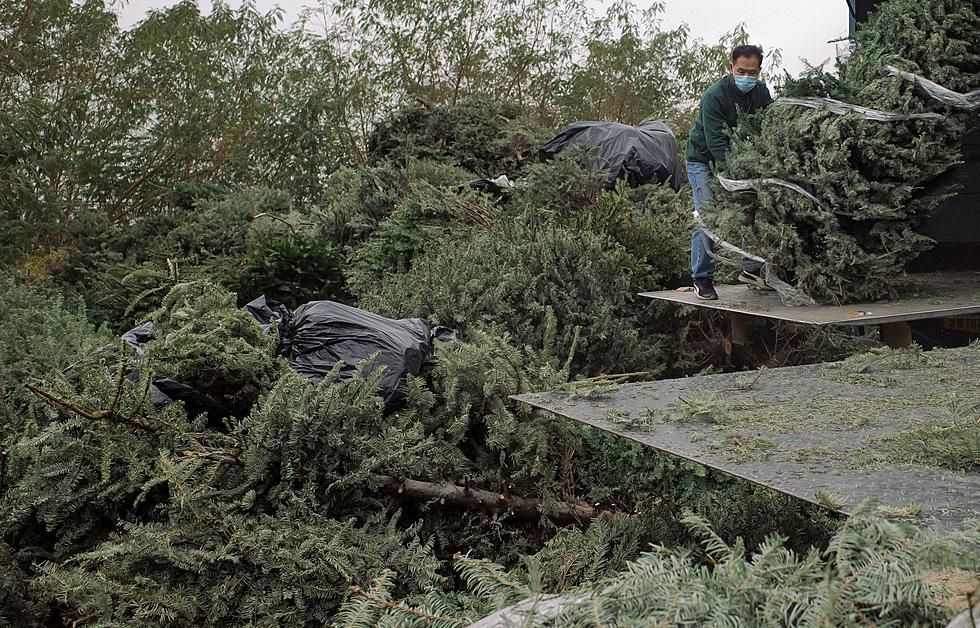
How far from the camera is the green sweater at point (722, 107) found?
572cm

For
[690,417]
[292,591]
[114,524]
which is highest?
[690,417]

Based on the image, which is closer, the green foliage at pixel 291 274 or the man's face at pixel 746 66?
the man's face at pixel 746 66

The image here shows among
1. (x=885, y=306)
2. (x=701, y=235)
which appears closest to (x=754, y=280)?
A: (x=701, y=235)

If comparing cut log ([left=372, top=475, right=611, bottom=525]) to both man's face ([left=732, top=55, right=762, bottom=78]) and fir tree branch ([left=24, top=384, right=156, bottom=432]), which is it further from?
man's face ([left=732, top=55, right=762, bottom=78])

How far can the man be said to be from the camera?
5711 millimetres

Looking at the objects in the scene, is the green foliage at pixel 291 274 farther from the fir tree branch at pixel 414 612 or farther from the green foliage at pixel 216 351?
the fir tree branch at pixel 414 612

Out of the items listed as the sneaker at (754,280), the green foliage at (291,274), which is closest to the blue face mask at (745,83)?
the sneaker at (754,280)

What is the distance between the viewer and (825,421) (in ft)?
9.16

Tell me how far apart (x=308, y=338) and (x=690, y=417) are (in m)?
2.28

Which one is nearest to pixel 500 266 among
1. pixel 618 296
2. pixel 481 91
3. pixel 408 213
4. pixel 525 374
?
pixel 618 296

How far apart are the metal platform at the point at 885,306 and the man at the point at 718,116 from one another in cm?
19

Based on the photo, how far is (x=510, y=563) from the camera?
3.64 meters

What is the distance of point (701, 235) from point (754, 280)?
520mm

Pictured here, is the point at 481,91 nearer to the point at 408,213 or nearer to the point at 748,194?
the point at 408,213
